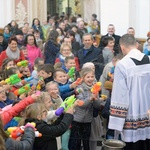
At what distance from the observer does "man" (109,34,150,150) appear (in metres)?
4.85

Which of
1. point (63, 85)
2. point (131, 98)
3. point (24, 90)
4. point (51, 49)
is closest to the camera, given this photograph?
point (131, 98)

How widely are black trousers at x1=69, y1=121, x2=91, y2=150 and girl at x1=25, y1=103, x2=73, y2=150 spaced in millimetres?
1284

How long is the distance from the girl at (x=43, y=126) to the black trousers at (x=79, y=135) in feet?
4.21

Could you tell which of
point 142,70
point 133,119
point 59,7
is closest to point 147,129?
point 133,119

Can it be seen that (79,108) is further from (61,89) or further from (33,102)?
(33,102)

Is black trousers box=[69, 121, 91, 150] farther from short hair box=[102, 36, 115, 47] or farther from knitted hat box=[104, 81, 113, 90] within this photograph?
short hair box=[102, 36, 115, 47]

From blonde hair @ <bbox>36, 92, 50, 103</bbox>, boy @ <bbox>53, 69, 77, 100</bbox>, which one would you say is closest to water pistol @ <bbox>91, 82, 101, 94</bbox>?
boy @ <bbox>53, 69, 77, 100</bbox>

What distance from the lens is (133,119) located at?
4.91 meters

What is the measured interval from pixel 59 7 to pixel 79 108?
23.0 meters

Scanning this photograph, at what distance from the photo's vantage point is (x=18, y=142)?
3.43m

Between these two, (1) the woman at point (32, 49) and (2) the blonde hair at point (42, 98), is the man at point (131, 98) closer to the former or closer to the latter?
(2) the blonde hair at point (42, 98)

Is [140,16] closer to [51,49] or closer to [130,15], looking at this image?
[130,15]

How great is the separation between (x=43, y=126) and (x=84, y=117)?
4.84 ft

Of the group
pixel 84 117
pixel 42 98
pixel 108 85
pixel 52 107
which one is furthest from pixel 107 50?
pixel 42 98
